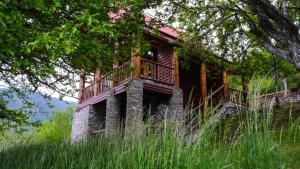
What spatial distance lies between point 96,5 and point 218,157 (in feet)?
7.56

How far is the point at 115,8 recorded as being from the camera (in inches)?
208

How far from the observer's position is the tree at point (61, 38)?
3.60m

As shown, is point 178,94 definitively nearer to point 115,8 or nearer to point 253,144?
point 115,8

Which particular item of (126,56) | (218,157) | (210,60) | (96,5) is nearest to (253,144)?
(218,157)

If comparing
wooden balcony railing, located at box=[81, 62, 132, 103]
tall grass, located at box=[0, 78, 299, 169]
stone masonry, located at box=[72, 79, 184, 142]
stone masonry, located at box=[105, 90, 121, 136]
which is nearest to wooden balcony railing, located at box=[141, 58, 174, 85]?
stone masonry, located at box=[72, 79, 184, 142]

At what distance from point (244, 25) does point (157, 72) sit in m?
4.17

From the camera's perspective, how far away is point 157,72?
13945 millimetres

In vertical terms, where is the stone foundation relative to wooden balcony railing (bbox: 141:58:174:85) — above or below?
below

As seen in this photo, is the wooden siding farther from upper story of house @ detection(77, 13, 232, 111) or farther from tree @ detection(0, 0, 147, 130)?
tree @ detection(0, 0, 147, 130)

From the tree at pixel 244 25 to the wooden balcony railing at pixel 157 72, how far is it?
2.28 m

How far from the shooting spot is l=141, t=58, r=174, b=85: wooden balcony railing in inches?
523

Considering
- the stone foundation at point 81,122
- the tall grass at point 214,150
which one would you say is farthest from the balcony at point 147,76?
the tall grass at point 214,150

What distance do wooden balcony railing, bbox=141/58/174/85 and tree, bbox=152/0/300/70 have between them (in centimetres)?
228

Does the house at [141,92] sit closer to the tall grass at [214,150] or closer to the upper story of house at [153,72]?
the upper story of house at [153,72]
